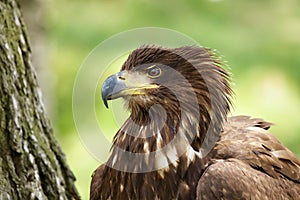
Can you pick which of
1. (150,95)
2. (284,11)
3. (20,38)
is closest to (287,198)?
(150,95)

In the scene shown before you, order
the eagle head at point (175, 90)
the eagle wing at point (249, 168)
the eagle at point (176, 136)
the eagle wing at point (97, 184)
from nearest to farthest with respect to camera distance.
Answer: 1. the eagle wing at point (249, 168)
2. the eagle at point (176, 136)
3. the eagle head at point (175, 90)
4. the eagle wing at point (97, 184)

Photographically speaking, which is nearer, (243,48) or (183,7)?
(243,48)

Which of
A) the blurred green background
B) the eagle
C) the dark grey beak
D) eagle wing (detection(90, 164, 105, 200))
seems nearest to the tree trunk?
eagle wing (detection(90, 164, 105, 200))

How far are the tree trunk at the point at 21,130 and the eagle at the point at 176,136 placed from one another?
43 centimetres

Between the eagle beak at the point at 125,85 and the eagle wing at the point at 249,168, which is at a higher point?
the eagle beak at the point at 125,85

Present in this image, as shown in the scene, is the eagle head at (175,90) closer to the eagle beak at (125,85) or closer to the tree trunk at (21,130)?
the eagle beak at (125,85)

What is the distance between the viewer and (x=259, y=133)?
20.7 ft

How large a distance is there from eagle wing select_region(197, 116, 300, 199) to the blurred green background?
5.34 m

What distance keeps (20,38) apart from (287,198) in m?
2.15

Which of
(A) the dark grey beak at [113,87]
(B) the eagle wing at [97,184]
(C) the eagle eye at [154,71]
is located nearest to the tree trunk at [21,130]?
(B) the eagle wing at [97,184]

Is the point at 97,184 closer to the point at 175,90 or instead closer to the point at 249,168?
the point at 175,90

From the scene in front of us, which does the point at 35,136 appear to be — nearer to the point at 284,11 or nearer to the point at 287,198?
the point at 287,198

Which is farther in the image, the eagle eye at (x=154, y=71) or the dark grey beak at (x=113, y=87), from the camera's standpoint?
the eagle eye at (x=154, y=71)

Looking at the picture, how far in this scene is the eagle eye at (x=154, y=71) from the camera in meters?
6.05
